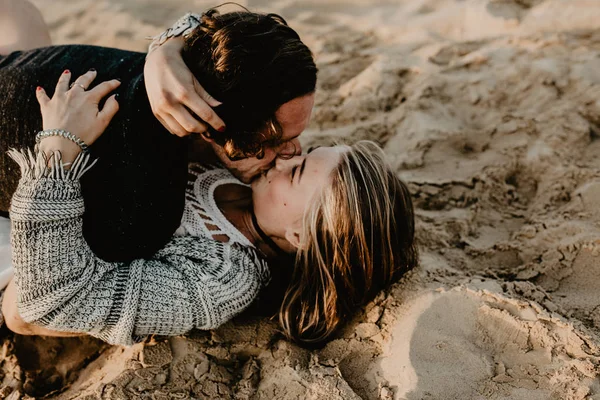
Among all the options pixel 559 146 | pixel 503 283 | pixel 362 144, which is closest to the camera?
pixel 503 283

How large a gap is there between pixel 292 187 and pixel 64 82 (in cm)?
91

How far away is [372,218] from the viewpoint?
197 cm

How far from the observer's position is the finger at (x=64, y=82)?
6.21 feet

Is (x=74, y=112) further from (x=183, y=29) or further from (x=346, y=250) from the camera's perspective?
(x=346, y=250)

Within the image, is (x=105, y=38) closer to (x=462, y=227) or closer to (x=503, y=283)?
(x=462, y=227)

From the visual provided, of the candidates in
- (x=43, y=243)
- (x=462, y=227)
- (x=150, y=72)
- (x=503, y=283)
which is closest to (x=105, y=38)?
(x=150, y=72)

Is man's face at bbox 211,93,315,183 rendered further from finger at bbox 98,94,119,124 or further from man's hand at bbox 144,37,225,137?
finger at bbox 98,94,119,124

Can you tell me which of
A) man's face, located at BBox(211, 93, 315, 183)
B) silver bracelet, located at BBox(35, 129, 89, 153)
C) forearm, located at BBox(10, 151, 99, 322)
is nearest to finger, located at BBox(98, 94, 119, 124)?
silver bracelet, located at BBox(35, 129, 89, 153)

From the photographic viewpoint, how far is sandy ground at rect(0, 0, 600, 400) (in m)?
1.68

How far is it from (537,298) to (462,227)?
53 centimetres

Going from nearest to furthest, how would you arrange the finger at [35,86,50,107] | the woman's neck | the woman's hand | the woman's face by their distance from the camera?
1. the woman's hand
2. the finger at [35,86,50,107]
3. the woman's face
4. the woman's neck

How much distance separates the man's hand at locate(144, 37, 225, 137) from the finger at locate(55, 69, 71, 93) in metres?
0.31

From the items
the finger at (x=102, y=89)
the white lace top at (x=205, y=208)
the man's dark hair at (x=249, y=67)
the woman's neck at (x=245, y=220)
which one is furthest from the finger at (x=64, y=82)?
the woman's neck at (x=245, y=220)

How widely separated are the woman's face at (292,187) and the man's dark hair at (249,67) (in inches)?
8.0
